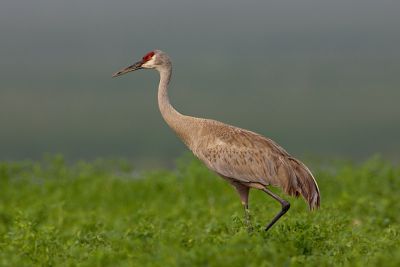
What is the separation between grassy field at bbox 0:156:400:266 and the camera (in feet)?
21.6

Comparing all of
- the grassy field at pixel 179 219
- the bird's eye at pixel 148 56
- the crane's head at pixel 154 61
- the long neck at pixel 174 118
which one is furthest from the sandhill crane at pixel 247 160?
the bird's eye at pixel 148 56

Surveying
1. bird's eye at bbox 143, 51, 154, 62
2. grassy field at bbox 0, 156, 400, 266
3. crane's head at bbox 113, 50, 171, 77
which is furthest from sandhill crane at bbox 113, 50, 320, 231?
bird's eye at bbox 143, 51, 154, 62

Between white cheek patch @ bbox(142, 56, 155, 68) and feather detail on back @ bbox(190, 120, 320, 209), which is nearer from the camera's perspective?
feather detail on back @ bbox(190, 120, 320, 209)

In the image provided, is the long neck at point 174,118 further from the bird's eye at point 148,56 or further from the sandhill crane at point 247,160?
the bird's eye at point 148,56

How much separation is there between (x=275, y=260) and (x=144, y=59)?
386 cm

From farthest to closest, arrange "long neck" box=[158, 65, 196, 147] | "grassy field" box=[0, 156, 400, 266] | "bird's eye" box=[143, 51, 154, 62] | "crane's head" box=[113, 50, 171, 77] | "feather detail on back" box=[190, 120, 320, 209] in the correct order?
"bird's eye" box=[143, 51, 154, 62]
"crane's head" box=[113, 50, 171, 77]
"long neck" box=[158, 65, 196, 147]
"feather detail on back" box=[190, 120, 320, 209]
"grassy field" box=[0, 156, 400, 266]

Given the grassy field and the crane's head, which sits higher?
the crane's head

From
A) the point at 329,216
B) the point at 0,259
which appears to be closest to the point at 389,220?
the point at 329,216

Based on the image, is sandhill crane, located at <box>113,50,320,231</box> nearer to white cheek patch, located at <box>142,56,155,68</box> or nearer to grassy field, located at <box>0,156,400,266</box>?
grassy field, located at <box>0,156,400,266</box>

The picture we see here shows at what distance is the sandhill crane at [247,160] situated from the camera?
27.7ft

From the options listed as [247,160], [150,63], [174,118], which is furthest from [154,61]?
[247,160]

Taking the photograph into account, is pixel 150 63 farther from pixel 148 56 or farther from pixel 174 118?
pixel 174 118

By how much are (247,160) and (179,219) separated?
1.76m

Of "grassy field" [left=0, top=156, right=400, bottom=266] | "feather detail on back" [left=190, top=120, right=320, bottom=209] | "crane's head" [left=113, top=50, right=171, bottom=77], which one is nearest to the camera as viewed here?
"grassy field" [left=0, top=156, right=400, bottom=266]
